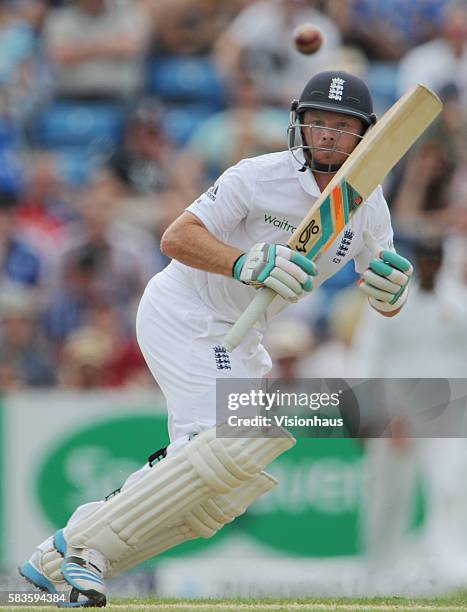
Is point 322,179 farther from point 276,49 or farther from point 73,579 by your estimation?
point 276,49

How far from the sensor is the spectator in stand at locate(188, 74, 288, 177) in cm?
900

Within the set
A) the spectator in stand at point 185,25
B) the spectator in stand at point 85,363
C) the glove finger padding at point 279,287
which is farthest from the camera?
the spectator in stand at point 185,25

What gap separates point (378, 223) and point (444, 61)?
4.96 m

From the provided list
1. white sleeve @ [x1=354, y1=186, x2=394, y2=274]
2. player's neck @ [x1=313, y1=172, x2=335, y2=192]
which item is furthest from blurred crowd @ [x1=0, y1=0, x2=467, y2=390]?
player's neck @ [x1=313, y1=172, x2=335, y2=192]

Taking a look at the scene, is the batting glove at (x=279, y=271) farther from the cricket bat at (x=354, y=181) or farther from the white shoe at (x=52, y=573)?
the white shoe at (x=52, y=573)

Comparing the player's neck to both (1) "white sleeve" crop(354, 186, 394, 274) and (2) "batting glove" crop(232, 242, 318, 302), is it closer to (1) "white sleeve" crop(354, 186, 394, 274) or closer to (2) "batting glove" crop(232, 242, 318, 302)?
(1) "white sleeve" crop(354, 186, 394, 274)

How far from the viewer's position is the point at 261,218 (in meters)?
4.61

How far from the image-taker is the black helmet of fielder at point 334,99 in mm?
4527

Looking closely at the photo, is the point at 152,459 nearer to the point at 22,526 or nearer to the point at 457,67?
the point at 22,526

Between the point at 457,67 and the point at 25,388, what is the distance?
375cm

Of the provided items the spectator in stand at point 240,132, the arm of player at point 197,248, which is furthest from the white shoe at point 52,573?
the spectator in stand at point 240,132

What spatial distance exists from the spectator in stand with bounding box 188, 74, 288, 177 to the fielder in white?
4.25 metres

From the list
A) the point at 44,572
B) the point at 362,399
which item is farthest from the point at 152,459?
the point at 362,399

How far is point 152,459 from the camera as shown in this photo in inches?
178
